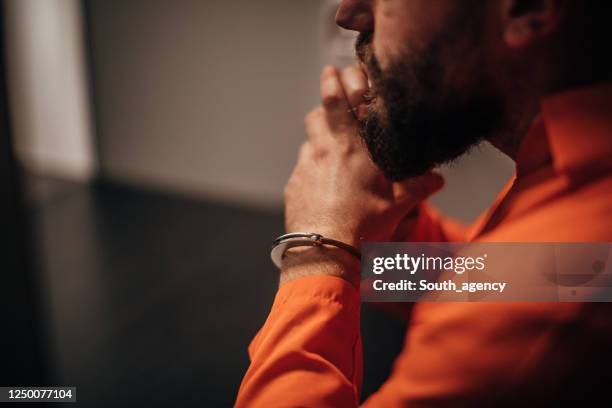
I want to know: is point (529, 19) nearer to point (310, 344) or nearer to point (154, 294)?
point (310, 344)

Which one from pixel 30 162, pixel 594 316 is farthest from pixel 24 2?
pixel 594 316

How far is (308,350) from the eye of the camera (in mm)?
511

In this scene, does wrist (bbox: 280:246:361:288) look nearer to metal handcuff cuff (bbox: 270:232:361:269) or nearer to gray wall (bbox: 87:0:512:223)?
metal handcuff cuff (bbox: 270:232:361:269)

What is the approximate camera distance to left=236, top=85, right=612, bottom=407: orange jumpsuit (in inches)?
16.2

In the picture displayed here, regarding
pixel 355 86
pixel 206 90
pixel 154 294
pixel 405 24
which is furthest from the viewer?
pixel 206 90

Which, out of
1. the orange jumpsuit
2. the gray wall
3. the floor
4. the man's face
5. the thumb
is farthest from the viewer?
the gray wall

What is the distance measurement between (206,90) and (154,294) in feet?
3.11

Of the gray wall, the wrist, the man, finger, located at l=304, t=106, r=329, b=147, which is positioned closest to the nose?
the man

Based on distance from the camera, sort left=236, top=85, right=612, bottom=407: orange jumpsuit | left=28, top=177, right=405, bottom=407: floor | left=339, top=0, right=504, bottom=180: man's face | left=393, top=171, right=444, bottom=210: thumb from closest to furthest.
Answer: left=236, top=85, right=612, bottom=407: orange jumpsuit → left=339, top=0, right=504, bottom=180: man's face → left=393, top=171, right=444, bottom=210: thumb → left=28, top=177, right=405, bottom=407: floor

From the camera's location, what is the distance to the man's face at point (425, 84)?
0.52m

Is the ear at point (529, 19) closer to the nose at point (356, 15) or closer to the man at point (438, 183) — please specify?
the man at point (438, 183)

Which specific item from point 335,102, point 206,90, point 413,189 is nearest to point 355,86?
point 335,102

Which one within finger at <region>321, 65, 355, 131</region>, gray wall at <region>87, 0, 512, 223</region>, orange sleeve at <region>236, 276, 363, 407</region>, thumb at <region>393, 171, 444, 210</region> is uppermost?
finger at <region>321, 65, 355, 131</region>

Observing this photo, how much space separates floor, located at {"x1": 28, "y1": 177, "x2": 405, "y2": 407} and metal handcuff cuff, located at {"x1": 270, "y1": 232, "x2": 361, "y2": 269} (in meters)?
0.58
